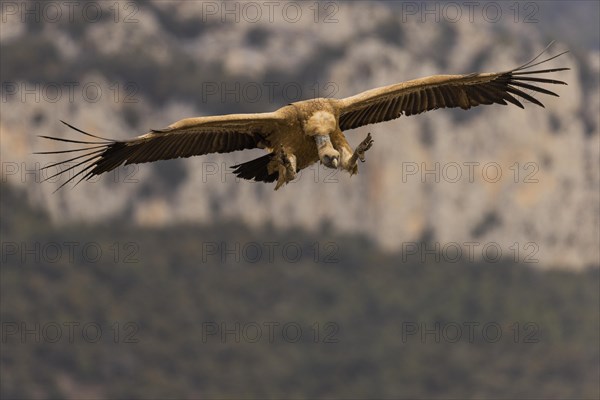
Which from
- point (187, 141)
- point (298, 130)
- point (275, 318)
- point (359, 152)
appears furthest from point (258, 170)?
point (275, 318)

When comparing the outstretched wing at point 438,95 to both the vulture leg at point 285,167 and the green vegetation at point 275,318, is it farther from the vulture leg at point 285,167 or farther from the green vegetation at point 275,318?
the green vegetation at point 275,318

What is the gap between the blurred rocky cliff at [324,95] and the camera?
326 feet

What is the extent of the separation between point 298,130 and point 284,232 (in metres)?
83.1

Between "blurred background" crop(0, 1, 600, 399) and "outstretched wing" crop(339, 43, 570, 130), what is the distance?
72093mm

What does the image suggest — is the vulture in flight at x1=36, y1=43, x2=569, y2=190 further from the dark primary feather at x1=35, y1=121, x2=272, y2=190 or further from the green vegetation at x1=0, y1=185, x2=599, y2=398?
the green vegetation at x1=0, y1=185, x2=599, y2=398

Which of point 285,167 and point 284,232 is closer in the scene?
point 285,167

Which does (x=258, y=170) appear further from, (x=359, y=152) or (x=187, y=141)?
(x=359, y=152)

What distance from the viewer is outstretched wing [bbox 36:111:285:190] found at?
16.0 m

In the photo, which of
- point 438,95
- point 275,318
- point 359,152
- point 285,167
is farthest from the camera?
point 275,318

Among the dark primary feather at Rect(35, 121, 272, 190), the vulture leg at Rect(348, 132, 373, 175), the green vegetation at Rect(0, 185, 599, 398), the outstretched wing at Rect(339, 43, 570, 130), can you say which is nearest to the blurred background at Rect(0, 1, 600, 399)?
the green vegetation at Rect(0, 185, 599, 398)

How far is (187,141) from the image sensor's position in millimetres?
16609

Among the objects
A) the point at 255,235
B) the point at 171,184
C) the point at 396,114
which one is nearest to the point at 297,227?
the point at 255,235

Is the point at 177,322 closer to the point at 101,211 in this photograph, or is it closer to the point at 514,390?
the point at 101,211

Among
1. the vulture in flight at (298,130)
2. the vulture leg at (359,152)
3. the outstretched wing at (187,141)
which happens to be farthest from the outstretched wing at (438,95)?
the vulture leg at (359,152)
